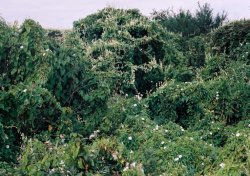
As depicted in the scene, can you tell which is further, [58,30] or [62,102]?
[58,30]

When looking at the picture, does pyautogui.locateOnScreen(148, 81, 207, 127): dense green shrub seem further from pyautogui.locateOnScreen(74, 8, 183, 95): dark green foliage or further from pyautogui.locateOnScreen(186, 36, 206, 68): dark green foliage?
pyautogui.locateOnScreen(186, 36, 206, 68): dark green foliage

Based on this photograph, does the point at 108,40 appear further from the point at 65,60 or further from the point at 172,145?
the point at 172,145

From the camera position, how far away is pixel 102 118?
23.5 feet

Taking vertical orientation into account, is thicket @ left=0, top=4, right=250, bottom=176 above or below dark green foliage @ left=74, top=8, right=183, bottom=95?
below

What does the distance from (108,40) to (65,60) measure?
4411 millimetres

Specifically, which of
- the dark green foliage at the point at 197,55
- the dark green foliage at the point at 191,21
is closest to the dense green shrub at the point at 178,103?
the dark green foliage at the point at 197,55

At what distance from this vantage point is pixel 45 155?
16.4 feet

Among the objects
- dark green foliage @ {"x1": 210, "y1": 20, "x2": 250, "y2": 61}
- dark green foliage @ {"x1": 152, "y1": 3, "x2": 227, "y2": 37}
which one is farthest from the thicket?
dark green foliage @ {"x1": 152, "y1": 3, "x2": 227, "y2": 37}

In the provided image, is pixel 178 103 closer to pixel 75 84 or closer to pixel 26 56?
pixel 75 84

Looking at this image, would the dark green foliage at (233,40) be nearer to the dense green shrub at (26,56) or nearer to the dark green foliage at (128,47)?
the dark green foliage at (128,47)

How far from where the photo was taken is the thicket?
16.1ft

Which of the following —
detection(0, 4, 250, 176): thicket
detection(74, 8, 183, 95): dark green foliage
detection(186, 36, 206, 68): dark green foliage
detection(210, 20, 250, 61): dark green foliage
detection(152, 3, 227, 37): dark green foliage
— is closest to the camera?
detection(0, 4, 250, 176): thicket

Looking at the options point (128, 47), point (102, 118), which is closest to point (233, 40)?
point (128, 47)

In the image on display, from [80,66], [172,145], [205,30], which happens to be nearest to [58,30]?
[205,30]
